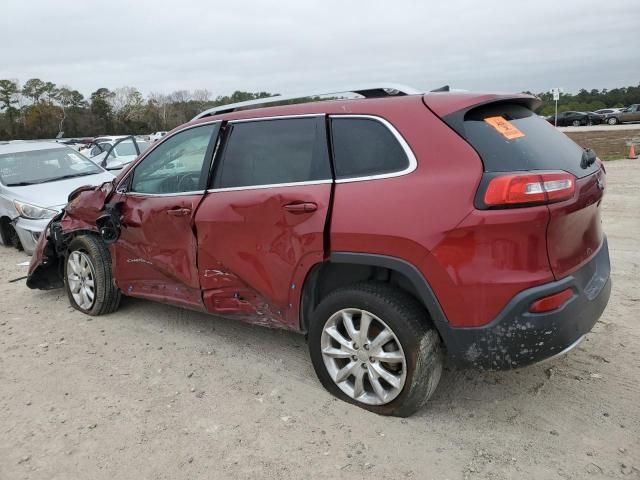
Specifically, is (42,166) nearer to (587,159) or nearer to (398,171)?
(398,171)

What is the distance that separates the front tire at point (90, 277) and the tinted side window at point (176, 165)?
0.80 m

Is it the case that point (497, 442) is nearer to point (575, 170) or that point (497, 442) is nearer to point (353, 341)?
point (353, 341)

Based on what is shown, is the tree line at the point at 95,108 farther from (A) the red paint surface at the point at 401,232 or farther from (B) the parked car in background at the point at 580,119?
(A) the red paint surface at the point at 401,232

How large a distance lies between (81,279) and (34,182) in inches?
146

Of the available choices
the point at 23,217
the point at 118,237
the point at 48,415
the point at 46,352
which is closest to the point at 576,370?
the point at 48,415

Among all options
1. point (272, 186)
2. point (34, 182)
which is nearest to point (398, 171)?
point (272, 186)

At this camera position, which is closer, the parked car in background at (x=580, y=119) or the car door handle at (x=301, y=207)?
the car door handle at (x=301, y=207)

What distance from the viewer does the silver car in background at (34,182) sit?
23.1ft

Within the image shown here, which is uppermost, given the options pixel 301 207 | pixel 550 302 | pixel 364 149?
pixel 364 149

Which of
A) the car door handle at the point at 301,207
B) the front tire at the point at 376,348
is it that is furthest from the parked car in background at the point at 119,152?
the front tire at the point at 376,348

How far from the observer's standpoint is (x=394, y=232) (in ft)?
9.08

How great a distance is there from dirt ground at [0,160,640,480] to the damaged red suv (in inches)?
12.5

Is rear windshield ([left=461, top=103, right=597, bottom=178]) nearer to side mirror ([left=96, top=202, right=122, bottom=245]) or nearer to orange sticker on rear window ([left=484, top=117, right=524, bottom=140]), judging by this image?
orange sticker on rear window ([left=484, top=117, right=524, bottom=140])

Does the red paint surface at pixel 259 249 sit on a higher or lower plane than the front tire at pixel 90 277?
higher
